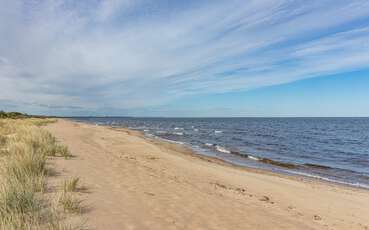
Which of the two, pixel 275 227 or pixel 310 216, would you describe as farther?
pixel 310 216

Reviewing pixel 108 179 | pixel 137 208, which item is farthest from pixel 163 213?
pixel 108 179

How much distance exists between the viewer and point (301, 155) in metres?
25.7

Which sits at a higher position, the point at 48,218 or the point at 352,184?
the point at 48,218

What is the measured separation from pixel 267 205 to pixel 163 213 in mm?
3746

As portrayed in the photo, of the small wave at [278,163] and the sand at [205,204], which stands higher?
the sand at [205,204]

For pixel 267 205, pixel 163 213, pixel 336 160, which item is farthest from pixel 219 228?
pixel 336 160

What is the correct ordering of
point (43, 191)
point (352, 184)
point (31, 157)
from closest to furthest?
point (43, 191) < point (31, 157) < point (352, 184)

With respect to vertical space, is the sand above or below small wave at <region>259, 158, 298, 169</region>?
above

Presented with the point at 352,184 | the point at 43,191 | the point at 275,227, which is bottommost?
the point at 352,184

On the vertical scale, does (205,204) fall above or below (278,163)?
above

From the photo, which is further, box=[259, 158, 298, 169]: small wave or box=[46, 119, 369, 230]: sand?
box=[259, 158, 298, 169]: small wave

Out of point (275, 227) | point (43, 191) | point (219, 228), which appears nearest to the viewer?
point (219, 228)

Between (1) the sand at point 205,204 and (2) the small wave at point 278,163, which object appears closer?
(1) the sand at point 205,204

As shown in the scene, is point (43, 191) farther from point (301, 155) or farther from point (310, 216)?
point (301, 155)
